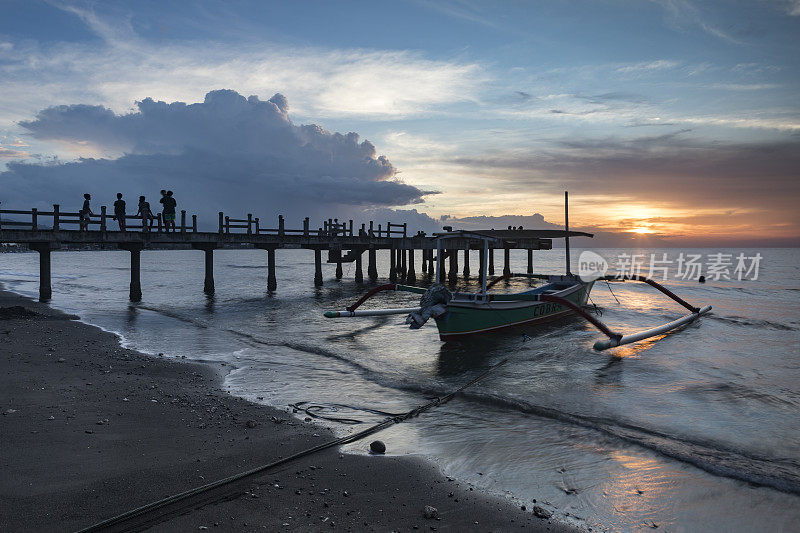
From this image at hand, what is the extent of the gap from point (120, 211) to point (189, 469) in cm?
2039

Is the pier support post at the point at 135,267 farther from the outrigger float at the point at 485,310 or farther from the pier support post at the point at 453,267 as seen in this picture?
the pier support post at the point at 453,267

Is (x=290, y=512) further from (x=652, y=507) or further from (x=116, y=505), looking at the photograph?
(x=652, y=507)

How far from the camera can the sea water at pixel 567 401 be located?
5.87 meters

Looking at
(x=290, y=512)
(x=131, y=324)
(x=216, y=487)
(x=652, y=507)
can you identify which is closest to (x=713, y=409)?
(x=652, y=507)

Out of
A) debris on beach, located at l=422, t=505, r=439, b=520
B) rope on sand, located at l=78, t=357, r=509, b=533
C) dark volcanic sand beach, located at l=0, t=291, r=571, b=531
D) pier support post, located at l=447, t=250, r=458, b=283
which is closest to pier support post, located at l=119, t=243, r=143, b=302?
dark volcanic sand beach, located at l=0, t=291, r=571, b=531

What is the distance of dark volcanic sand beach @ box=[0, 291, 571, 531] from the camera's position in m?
4.63

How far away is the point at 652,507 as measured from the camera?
548cm

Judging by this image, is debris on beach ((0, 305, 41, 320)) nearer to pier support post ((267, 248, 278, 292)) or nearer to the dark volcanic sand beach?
the dark volcanic sand beach

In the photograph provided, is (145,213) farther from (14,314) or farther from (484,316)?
(484,316)

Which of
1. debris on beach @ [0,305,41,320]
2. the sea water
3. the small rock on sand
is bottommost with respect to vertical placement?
the sea water

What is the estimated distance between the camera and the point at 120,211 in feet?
72.7

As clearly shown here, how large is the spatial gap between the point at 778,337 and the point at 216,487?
22080 mm

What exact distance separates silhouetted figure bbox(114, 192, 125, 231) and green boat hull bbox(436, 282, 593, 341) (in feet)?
54.2

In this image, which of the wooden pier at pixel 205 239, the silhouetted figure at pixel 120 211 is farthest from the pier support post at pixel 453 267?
the silhouetted figure at pixel 120 211
